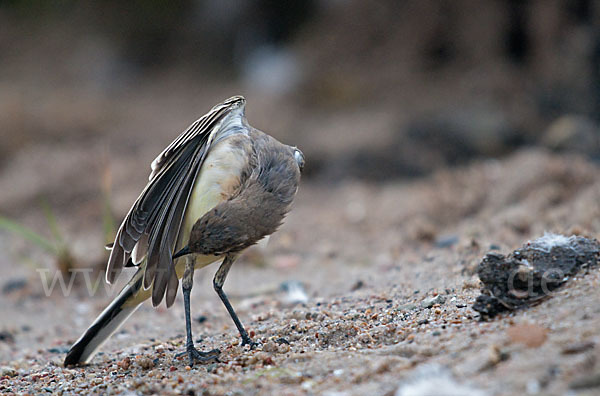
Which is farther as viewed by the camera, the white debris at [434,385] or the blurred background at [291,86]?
the blurred background at [291,86]

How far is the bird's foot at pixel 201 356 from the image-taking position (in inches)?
166

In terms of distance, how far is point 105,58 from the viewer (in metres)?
14.6

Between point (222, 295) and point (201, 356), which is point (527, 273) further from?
point (222, 295)

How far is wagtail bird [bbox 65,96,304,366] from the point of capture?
4137 millimetres

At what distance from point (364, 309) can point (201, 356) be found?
3.94 feet

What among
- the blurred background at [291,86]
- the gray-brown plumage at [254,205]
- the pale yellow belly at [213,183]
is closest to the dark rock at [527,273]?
the gray-brown plumage at [254,205]

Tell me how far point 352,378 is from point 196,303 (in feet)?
11.7

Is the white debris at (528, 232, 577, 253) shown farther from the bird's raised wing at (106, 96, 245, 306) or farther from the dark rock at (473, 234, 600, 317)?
the bird's raised wing at (106, 96, 245, 306)

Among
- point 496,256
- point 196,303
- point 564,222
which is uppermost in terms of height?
point 496,256

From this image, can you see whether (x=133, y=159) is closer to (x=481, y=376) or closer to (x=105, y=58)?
(x=105, y=58)

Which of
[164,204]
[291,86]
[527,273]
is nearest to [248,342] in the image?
[164,204]

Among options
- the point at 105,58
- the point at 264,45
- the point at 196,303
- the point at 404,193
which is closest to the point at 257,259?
the point at 196,303

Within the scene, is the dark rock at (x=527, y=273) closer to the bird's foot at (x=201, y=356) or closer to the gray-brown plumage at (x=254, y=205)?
the gray-brown plumage at (x=254, y=205)

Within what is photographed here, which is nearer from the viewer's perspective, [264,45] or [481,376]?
[481,376]
